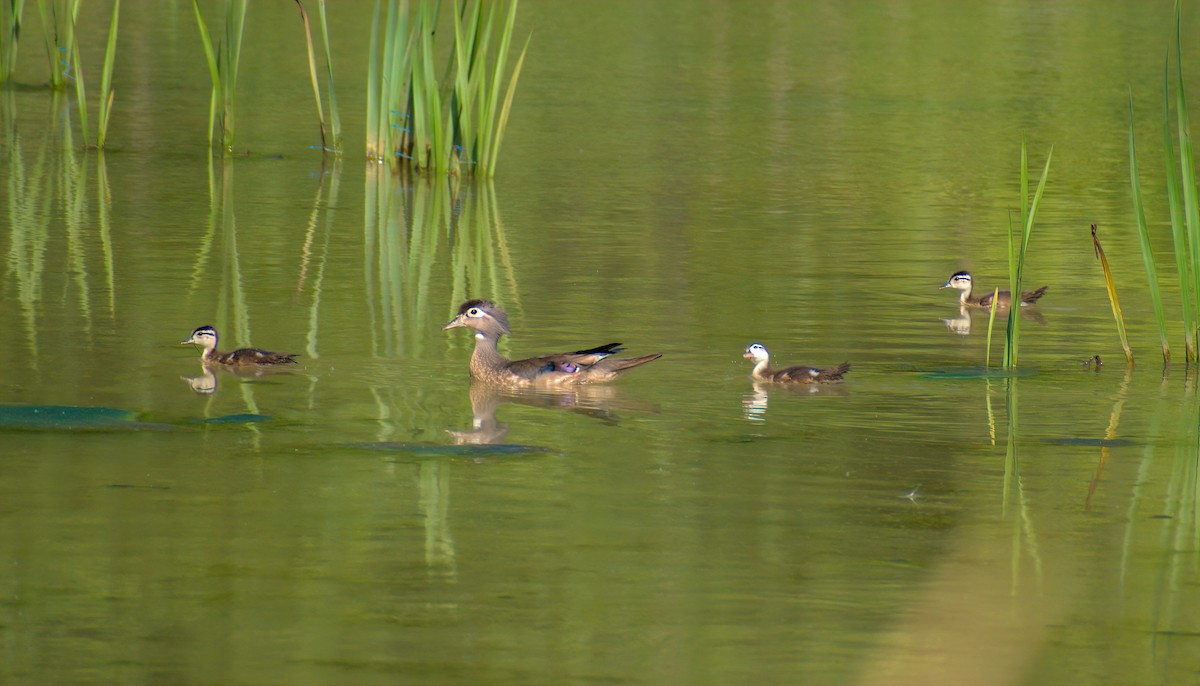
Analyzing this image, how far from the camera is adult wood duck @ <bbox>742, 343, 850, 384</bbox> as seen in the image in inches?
325

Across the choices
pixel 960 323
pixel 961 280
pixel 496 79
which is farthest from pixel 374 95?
pixel 960 323

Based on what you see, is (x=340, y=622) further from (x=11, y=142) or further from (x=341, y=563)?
(x=11, y=142)

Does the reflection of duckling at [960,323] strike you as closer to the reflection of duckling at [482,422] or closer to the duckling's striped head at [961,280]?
the duckling's striped head at [961,280]

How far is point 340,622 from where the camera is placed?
5172 millimetres

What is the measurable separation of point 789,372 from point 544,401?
3.68 feet

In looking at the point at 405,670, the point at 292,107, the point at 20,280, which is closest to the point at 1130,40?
the point at 292,107

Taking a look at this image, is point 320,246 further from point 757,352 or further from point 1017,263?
point 1017,263

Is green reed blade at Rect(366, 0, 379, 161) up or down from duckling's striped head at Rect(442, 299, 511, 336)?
up

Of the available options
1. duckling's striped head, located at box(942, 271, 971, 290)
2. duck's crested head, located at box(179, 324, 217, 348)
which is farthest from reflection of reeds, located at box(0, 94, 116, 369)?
duckling's striped head, located at box(942, 271, 971, 290)

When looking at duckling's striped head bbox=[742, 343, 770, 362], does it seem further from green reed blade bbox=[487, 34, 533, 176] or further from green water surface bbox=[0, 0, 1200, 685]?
green reed blade bbox=[487, 34, 533, 176]

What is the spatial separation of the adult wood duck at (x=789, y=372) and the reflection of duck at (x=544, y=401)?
69 cm

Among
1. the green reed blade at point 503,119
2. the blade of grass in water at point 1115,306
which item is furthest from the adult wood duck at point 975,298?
the green reed blade at point 503,119

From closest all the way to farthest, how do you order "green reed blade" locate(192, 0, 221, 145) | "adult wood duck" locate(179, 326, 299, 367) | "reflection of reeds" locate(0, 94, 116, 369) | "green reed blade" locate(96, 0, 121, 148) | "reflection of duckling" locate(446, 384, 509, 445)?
1. "reflection of duckling" locate(446, 384, 509, 445)
2. "adult wood duck" locate(179, 326, 299, 367)
3. "reflection of reeds" locate(0, 94, 116, 369)
4. "green reed blade" locate(192, 0, 221, 145)
5. "green reed blade" locate(96, 0, 121, 148)

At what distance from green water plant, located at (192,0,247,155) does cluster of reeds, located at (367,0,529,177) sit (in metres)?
1.17
